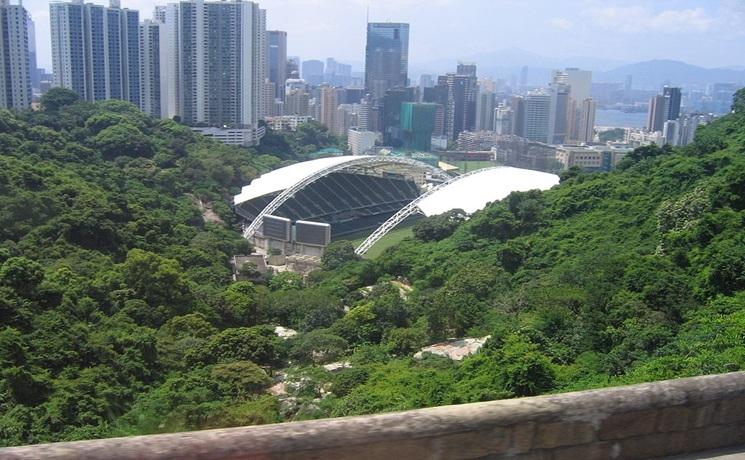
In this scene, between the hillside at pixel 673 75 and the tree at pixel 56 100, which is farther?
the hillside at pixel 673 75

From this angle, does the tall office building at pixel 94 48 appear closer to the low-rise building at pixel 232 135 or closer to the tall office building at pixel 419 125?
the low-rise building at pixel 232 135

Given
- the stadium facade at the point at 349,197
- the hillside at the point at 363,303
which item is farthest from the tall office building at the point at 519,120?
the hillside at the point at 363,303

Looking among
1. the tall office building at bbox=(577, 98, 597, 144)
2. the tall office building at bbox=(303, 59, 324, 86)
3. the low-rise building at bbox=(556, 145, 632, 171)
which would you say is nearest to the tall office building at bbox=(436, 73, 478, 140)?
the tall office building at bbox=(577, 98, 597, 144)

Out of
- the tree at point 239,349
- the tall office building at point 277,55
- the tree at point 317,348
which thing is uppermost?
the tall office building at point 277,55

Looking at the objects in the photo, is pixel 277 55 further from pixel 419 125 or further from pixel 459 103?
pixel 419 125

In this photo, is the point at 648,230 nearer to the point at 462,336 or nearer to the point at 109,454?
the point at 462,336

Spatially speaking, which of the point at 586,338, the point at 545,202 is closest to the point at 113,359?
the point at 586,338
